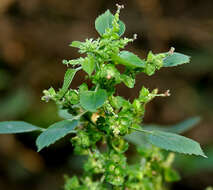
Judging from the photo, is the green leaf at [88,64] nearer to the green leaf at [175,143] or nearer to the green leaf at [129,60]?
the green leaf at [129,60]

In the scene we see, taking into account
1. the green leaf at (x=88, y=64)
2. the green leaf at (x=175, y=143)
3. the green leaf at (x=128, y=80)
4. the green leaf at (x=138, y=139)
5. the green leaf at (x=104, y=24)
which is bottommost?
the green leaf at (x=138, y=139)

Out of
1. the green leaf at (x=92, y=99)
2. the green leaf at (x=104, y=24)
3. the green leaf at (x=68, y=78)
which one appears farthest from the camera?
the green leaf at (x=104, y=24)

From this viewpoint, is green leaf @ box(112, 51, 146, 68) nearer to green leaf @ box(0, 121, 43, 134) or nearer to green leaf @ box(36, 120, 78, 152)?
green leaf @ box(36, 120, 78, 152)

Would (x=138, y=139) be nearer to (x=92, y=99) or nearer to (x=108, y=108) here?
(x=108, y=108)

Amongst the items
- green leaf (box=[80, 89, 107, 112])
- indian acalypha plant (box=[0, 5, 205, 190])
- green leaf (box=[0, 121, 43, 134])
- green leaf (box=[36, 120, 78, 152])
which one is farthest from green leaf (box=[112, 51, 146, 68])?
green leaf (box=[0, 121, 43, 134])

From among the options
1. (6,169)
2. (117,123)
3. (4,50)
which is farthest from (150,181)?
(4,50)

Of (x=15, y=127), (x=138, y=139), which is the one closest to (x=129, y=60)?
(x=15, y=127)

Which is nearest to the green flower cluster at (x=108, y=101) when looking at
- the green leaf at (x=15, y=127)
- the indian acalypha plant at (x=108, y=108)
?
the indian acalypha plant at (x=108, y=108)
